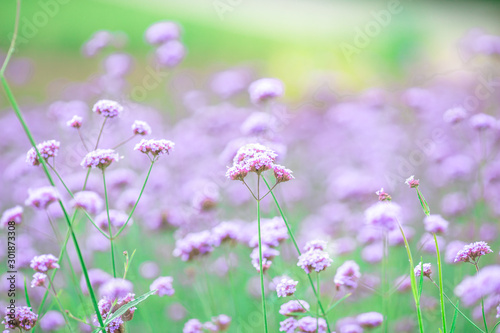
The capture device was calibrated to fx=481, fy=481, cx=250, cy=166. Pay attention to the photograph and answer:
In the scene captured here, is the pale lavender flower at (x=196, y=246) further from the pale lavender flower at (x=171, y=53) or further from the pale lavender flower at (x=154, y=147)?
the pale lavender flower at (x=171, y=53)

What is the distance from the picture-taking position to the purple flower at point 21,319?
1.48 metres

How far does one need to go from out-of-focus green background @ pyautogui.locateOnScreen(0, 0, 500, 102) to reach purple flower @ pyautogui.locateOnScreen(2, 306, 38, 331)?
6.17 meters

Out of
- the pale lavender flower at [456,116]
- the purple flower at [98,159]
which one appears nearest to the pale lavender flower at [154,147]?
the purple flower at [98,159]

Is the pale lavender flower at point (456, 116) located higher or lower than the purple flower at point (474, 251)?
higher

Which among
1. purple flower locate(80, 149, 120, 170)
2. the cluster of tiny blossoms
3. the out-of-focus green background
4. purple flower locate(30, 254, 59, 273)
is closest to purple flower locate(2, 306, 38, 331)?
purple flower locate(30, 254, 59, 273)

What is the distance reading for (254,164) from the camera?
1.51 meters

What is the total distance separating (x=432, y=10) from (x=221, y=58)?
513cm

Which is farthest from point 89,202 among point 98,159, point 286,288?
point 286,288

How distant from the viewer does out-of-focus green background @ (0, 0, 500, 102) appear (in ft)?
25.8

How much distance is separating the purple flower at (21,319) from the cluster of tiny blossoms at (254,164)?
0.75 m

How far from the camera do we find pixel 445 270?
3174 millimetres

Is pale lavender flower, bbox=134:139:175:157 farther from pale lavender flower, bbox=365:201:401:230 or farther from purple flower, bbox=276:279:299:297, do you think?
pale lavender flower, bbox=365:201:401:230

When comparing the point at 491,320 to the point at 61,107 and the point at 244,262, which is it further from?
the point at 61,107

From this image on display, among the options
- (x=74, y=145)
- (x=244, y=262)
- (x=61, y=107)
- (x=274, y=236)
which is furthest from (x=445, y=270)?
(x=74, y=145)
